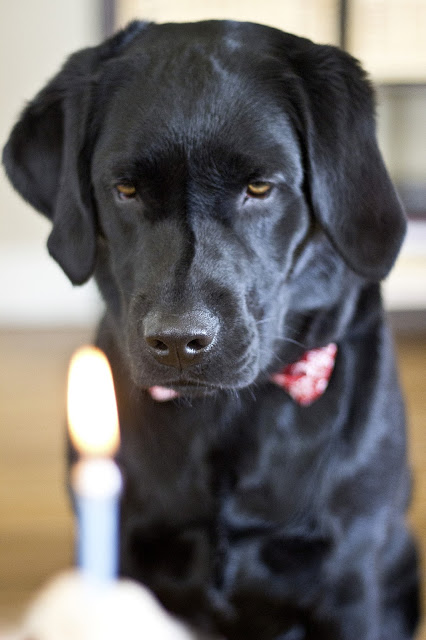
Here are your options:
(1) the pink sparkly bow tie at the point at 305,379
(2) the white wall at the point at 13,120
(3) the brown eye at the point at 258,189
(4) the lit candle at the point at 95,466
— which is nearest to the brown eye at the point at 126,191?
(3) the brown eye at the point at 258,189

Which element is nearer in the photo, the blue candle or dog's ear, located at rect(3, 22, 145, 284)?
the blue candle

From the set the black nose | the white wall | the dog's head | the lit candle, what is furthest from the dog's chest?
the white wall

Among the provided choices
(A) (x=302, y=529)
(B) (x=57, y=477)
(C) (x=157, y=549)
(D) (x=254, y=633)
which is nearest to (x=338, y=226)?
(A) (x=302, y=529)

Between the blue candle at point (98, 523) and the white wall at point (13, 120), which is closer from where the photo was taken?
the blue candle at point (98, 523)

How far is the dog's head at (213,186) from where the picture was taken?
2.92ft

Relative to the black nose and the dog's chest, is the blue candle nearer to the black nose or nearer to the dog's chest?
the black nose

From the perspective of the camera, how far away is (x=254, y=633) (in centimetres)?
113

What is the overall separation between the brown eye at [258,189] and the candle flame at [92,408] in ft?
1.60

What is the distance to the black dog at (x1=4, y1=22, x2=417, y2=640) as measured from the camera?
0.91 metres

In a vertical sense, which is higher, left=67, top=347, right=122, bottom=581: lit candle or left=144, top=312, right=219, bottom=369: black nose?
left=67, top=347, right=122, bottom=581: lit candle

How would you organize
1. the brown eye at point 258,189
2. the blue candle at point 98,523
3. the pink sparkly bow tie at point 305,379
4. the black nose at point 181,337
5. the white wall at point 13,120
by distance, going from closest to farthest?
1. the blue candle at point 98,523
2. the black nose at point 181,337
3. the brown eye at point 258,189
4. the pink sparkly bow tie at point 305,379
5. the white wall at point 13,120

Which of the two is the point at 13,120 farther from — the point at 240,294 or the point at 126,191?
the point at 240,294

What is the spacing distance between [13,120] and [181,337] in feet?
8.53

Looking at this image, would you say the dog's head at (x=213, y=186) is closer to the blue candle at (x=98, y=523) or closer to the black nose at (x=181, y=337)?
the black nose at (x=181, y=337)
